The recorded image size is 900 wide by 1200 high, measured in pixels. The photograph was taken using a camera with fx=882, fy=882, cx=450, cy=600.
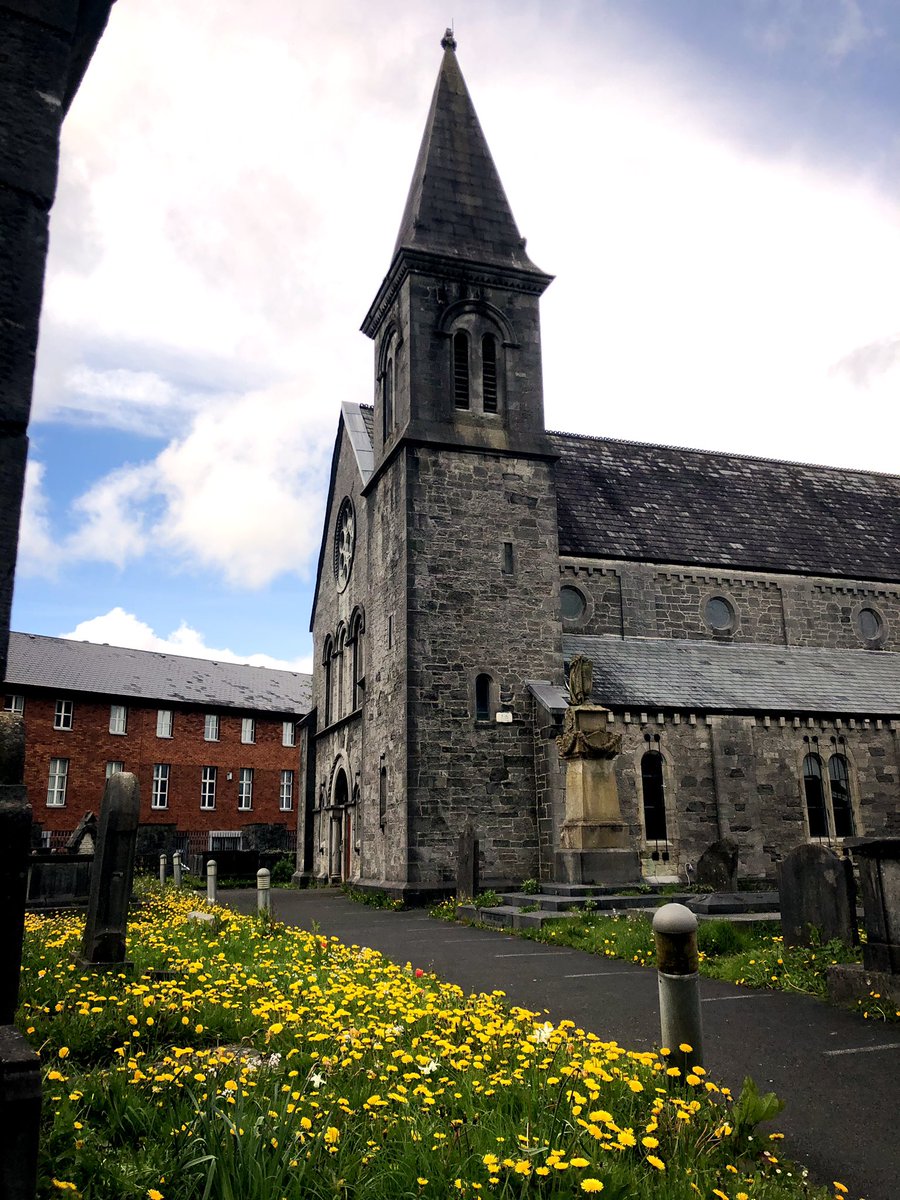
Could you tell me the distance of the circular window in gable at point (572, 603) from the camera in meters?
25.0

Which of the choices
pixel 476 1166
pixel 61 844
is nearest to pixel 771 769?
pixel 476 1166

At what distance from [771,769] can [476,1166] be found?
20.6 meters

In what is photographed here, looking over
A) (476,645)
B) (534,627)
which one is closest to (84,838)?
(476,645)

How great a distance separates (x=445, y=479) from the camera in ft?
76.2

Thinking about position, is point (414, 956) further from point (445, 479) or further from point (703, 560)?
point (703, 560)

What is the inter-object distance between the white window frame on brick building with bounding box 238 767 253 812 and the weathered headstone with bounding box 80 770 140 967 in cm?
3768

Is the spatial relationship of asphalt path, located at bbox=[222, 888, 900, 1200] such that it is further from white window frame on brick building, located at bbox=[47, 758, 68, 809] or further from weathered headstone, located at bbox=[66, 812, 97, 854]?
white window frame on brick building, located at bbox=[47, 758, 68, 809]

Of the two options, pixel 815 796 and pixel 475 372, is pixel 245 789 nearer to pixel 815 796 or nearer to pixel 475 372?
pixel 475 372

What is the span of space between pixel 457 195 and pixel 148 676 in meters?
30.0

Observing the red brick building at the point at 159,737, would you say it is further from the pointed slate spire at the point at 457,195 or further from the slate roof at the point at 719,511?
the pointed slate spire at the point at 457,195

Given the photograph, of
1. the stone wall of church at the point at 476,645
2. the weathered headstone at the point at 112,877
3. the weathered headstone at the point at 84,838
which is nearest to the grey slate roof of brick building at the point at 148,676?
the weathered headstone at the point at 84,838

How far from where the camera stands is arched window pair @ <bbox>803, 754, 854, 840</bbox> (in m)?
22.9

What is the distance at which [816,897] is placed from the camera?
32.2 ft

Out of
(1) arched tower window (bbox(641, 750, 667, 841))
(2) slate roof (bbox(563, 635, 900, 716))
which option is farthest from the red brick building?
(1) arched tower window (bbox(641, 750, 667, 841))
